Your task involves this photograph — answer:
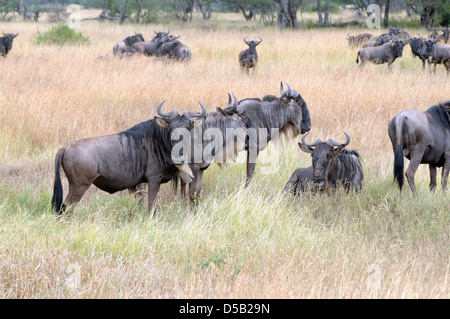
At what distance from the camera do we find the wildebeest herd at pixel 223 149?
4.87m

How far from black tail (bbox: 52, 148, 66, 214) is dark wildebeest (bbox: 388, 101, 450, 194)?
3378 millimetres

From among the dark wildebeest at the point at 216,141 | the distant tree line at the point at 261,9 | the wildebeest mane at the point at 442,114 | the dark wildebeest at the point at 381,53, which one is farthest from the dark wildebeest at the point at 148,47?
the distant tree line at the point at 261,9

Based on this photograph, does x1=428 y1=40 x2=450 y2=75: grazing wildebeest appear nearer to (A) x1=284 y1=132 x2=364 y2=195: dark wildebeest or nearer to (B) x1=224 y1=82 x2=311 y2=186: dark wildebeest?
(B) x1=224 y1=82 x2=311 y2=186: dark wildebeest

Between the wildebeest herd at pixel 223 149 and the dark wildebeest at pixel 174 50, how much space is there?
29.3 ft

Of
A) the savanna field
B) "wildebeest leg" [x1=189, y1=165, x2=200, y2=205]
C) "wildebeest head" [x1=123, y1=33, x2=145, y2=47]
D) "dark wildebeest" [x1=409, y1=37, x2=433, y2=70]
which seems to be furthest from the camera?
"wildebeest head" [x1=123, y1=33, x2=145, y2=47]

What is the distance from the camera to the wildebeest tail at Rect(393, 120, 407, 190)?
19.0 ft

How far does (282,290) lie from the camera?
3402 mm

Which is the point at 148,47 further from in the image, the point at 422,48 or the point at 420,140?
the point at 420,140

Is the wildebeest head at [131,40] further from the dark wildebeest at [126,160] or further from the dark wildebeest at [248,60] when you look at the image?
the dark wildebeest at [126,160]

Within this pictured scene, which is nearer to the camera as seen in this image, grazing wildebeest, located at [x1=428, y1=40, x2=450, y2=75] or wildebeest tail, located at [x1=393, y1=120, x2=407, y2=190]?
wildebeest tail, located at [x1=393, y1=120, x2=407, y2=190]

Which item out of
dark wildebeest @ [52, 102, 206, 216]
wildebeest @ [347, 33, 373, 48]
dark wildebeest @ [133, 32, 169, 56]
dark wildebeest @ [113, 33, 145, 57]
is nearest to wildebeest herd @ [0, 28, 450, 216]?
dark wildebeest @ [52, 102, 206, 216]

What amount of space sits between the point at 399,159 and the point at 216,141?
193cm
